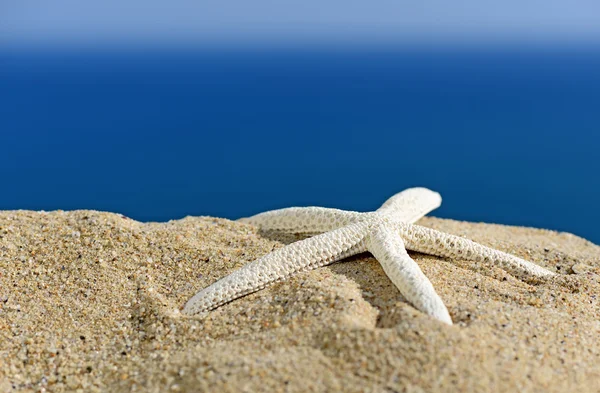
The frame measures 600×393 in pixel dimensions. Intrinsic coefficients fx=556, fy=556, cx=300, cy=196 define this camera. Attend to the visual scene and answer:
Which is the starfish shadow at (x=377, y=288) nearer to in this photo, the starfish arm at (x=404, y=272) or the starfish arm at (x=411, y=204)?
the starfish arm at (x=404, y=272)

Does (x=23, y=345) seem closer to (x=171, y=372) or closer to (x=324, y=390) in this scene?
(x=171, y=372)

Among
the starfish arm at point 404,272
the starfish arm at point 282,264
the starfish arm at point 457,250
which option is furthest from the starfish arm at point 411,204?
the starfish arm at point 282,264

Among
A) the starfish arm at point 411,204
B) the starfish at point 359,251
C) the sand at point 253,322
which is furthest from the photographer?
the starfish arm at point 411,204

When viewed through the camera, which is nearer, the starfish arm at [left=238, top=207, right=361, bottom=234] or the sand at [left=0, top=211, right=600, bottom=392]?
the sand at [left=0, top=211, right=600, bottom=392]

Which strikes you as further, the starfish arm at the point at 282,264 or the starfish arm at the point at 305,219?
the starfish arm at the point at 305,219

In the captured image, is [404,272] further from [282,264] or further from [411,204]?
[411,204]

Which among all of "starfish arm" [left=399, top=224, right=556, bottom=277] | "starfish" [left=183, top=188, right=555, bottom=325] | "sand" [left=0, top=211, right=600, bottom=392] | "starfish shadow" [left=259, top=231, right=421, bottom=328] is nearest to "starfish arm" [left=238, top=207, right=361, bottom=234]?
"starfish" [left=183, top=188, right=555, bottom=325]

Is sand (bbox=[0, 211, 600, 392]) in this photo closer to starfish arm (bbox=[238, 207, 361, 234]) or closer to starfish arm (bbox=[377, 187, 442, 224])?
starfish arm (bbox=[238, 207, 361, 234])
